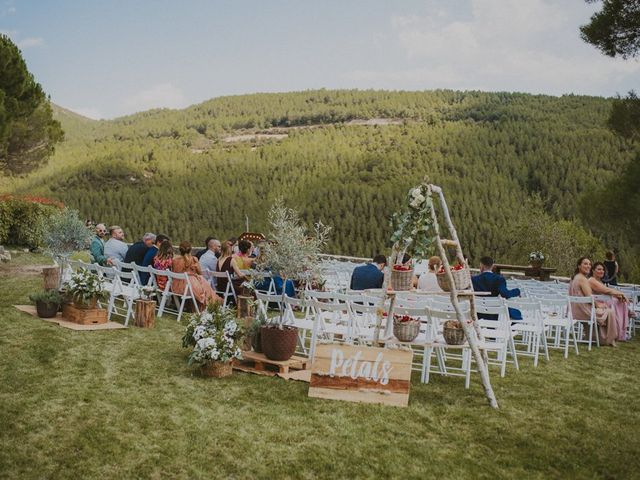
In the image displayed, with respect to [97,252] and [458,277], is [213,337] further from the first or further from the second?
[97,252]

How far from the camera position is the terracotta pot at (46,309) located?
327 inches

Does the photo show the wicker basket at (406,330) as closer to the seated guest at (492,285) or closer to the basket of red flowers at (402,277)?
the basket of red flowers at (402,277)

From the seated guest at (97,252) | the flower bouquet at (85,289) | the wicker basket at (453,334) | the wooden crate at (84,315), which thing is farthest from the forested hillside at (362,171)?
the wicker basket at (453,334)

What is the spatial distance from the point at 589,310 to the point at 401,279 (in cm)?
486

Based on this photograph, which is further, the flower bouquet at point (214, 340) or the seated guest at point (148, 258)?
the seated guest at point (148, 258)

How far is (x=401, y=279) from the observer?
572 centimetres

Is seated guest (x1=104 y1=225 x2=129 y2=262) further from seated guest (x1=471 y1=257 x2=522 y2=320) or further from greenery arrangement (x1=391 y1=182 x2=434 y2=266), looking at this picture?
greenery arrangement (x1=391 y1=182 x2=434 y2=266)

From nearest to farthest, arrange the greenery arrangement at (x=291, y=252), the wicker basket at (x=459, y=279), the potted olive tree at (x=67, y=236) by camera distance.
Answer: the wicker basket at (x=459, y=279) → the greenery arrangement at (x=291, y=252) → the potted olive tree at (x=67, y=236)

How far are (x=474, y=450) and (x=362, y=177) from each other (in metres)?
64.0

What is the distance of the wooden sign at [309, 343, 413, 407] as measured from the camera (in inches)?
216

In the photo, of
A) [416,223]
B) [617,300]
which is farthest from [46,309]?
[617,300]

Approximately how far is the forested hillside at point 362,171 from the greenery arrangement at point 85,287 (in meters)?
30.7

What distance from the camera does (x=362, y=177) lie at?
223 feet

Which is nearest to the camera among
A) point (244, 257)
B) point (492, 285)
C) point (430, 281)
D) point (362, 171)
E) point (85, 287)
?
point (85, 287)
